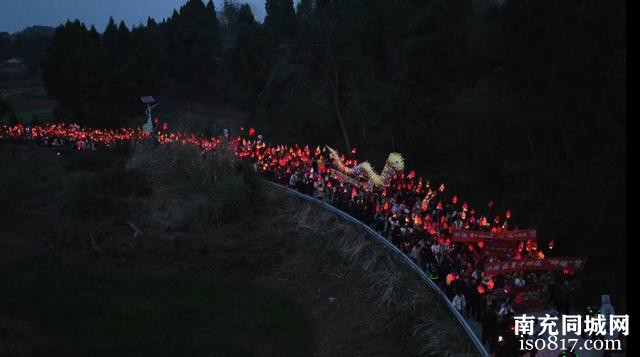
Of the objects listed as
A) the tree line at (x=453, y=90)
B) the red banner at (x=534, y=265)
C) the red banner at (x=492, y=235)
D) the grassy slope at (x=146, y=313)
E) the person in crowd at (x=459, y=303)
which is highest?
the tree line at (x=453, y=90)

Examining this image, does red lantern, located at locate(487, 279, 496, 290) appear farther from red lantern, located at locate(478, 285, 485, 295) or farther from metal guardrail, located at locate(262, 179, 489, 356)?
metal guardrail, located at locate(262, 179, 489, 356)

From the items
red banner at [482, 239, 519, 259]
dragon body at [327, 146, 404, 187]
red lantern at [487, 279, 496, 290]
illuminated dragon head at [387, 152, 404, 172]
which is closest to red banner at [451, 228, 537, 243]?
red banner at [482, 239, 519, 259]

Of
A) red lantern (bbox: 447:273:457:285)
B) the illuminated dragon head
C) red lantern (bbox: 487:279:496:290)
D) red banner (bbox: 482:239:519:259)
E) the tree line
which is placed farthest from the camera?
the illuminated dragon head

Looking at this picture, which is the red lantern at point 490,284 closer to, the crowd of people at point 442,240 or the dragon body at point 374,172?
the crowd of people at point 442,240

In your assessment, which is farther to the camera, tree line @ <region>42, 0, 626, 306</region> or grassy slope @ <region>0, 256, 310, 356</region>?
tree line @ <region>42, 0, 626, 306</region>

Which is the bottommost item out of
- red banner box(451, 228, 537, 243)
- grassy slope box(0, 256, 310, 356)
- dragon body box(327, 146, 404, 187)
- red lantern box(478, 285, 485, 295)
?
grassy slope box(0, 256, 310, 356)

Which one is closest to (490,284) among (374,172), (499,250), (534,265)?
(534,265)

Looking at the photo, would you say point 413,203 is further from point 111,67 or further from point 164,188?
point 111,67

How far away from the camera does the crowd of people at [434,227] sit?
51.9ft

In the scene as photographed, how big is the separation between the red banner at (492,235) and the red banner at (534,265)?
1570 millimetres

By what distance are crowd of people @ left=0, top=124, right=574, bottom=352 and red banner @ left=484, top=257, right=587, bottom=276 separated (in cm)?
29

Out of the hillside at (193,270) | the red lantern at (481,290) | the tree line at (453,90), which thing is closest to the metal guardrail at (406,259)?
the hillside at (193,270)

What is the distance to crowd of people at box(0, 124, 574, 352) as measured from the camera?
51.9 ft

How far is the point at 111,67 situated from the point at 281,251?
3355 centimetres
